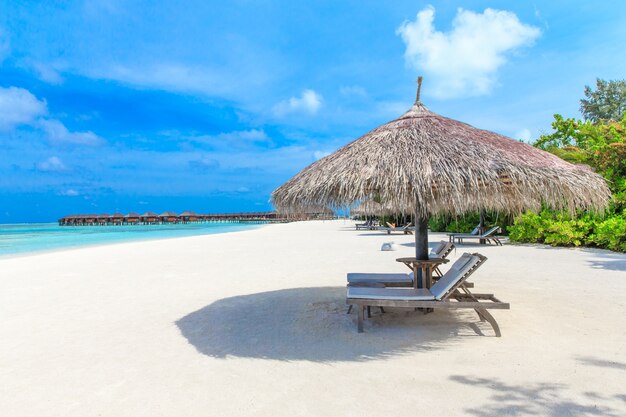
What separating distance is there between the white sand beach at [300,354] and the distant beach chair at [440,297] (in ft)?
1.11

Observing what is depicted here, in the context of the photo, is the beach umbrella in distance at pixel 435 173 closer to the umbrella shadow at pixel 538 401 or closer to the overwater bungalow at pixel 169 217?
the umbrella shadow at pixel 538 401

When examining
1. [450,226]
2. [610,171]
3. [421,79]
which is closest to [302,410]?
[421,79]

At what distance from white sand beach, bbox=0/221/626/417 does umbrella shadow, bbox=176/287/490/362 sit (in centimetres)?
2

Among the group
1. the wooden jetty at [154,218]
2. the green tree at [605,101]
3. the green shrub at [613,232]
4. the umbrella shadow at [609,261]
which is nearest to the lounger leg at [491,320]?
the umbrella shadow at [609,261]

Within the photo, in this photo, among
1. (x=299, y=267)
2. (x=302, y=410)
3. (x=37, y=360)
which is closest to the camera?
(x=302, y=410)

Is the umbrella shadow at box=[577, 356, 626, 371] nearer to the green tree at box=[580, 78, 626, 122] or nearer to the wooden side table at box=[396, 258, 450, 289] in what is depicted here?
the wooden side table at box=[396, 258, 450, 289]

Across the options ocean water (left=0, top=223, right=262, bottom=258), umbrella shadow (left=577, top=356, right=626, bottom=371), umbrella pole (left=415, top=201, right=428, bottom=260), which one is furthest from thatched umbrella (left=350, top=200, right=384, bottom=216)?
ocean water (left=0, top=223, right=262, bottom=258)

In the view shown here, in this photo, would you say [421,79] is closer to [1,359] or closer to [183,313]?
[183,313]

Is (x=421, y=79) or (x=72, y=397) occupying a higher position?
(x=421, y=79)

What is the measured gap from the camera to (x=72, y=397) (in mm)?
3021

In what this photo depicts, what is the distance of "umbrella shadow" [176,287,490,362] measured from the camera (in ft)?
12.5

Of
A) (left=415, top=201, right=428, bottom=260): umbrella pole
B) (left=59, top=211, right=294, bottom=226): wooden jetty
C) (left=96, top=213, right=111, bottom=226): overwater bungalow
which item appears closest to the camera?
(left=415, top=201, right=428, bottom=260): umbrella pole

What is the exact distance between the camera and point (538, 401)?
2738 mm

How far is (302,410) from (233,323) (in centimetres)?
231
